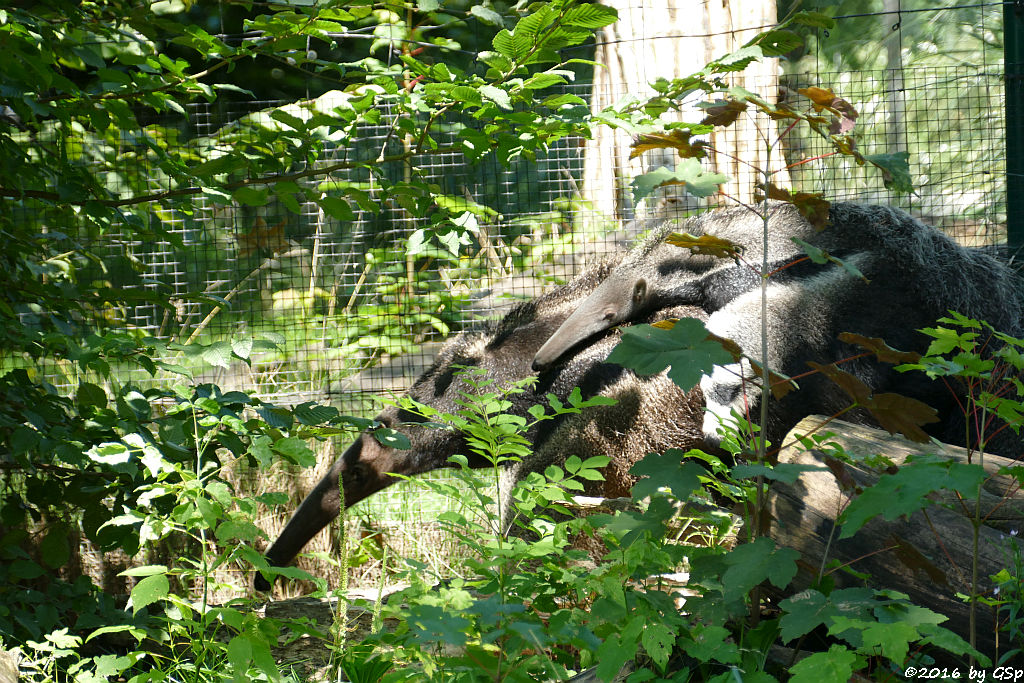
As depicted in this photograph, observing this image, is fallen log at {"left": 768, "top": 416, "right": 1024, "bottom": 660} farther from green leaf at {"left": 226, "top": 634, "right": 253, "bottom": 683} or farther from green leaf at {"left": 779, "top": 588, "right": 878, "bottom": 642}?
green leaf at {"left": 226, "top": 634, "right": 253, "bottom": 683}

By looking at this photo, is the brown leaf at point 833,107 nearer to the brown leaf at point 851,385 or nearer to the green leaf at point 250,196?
the brown leaf at point 851,385

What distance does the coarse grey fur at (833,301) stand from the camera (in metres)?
3.64

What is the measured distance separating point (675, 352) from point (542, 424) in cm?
269

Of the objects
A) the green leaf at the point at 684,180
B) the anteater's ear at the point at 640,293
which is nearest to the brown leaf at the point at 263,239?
the anteater's ear at the point at 640,293

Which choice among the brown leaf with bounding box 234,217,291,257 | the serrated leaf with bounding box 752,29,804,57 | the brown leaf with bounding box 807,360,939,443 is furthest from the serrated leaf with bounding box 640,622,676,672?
the brown leaf with bounding box 234,217,291,257

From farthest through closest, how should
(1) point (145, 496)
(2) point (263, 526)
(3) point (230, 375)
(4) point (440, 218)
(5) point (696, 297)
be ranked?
1. (3) point (230, 375)
2. (2) point (263, 526)
3. (5) point (696, 297)
4. (4) point (440, 218)
5. (1) point (145, 496)

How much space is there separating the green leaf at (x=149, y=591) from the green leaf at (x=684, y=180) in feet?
4.48

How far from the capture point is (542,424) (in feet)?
13.4

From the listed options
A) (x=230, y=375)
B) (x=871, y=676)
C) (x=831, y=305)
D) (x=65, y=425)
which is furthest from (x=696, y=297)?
(x=230, y=375)

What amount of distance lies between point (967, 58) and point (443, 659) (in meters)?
11.5

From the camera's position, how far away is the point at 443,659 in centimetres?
186

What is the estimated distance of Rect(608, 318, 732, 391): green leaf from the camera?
139 cm

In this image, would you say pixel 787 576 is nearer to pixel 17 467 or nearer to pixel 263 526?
pixel 17 467

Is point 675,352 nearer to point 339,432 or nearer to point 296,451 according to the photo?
point 296,451
